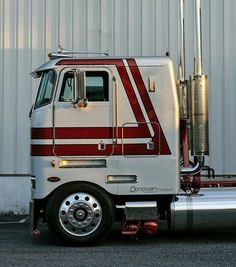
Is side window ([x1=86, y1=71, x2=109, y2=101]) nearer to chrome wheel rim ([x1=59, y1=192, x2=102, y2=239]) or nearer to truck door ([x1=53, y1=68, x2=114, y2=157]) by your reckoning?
truck door ([x1=53, y1=68, x2=114, y2=157])

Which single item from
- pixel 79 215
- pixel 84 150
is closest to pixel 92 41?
pixel 84 150

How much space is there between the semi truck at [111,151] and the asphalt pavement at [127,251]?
12.5 inches

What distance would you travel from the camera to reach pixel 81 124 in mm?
8852

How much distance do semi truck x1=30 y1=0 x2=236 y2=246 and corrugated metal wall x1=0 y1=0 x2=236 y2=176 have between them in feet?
16.0

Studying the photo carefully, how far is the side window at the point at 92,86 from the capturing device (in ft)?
29.2

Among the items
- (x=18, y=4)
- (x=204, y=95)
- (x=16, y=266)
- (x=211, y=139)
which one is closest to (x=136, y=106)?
(x=204, y=95)

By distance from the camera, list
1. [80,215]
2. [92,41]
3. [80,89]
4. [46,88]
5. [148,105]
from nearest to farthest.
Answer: [80,215], [80,89], [148,105], [46,88], [92,41]

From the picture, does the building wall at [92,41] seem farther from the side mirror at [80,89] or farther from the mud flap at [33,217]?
the side mirror at [80,89]

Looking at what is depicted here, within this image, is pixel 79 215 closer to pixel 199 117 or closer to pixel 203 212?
pixel 203 212

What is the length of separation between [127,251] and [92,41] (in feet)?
21.7

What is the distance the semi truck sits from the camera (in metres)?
8.80

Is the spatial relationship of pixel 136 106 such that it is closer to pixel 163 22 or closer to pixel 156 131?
pixel 156 131

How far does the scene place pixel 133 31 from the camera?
1380 cm

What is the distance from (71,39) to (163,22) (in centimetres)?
224
